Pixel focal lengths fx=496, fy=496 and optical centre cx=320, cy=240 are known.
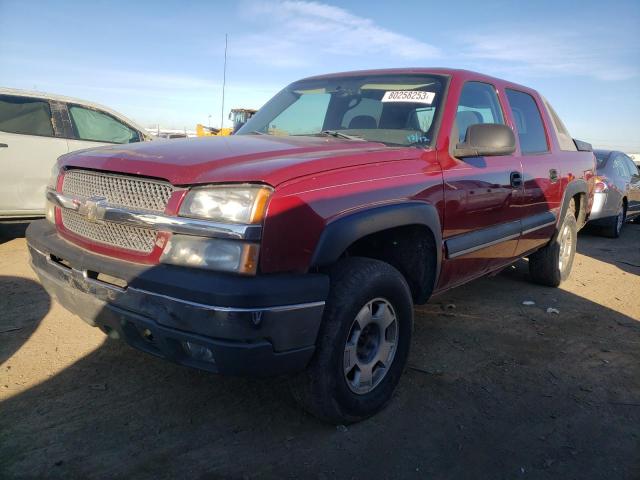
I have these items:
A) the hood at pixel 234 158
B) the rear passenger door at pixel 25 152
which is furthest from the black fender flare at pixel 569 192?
the rear passenger door at pixel 25 152

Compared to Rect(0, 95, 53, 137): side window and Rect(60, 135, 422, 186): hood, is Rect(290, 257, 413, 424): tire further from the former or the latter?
Rect(0, 95, 53, 137): side window

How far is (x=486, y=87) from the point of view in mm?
3773

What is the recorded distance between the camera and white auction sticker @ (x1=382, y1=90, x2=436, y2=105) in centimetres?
323

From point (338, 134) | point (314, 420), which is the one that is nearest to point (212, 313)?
point (314, 420)

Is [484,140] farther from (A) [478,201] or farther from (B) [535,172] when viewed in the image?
(B) [535,172]

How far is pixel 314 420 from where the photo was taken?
8.43 ft

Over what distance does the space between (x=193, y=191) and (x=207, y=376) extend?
1351 millimetres

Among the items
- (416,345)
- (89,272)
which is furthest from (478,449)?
(89,272)

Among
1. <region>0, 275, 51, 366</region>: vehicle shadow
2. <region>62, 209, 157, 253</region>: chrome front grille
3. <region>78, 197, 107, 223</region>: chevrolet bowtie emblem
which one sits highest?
<region>78, 197, 107, 223</region>: chevrolet bowtie emblem

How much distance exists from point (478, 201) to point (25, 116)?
17.2ft

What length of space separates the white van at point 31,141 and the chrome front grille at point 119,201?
367cm

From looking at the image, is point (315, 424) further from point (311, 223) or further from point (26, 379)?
point (26, 379)

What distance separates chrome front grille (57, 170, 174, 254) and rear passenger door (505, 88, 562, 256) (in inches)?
112

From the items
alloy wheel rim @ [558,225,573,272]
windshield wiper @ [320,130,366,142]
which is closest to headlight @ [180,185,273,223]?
windshield wiper @ [320,130,366,142]
